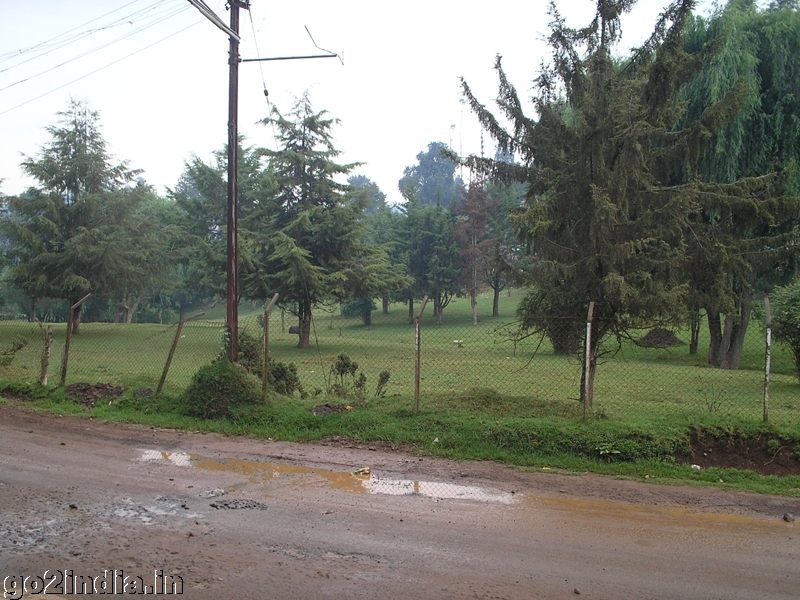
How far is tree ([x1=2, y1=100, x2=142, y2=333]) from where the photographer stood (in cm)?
3067

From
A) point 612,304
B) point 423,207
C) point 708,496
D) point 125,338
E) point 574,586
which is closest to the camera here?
point 574,586

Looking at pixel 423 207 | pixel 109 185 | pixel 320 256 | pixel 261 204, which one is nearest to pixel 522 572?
pixel 320 256

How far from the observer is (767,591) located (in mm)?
4637

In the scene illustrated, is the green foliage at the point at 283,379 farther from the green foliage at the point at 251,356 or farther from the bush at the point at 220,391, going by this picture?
the bush at the point at 220,391

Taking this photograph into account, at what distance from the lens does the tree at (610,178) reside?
9594mm

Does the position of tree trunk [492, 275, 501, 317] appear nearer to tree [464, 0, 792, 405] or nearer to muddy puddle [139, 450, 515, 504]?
tree [464, 0, 792, 405]

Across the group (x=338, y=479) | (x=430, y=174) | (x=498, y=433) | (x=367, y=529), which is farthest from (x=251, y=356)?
(x=430, y=174)

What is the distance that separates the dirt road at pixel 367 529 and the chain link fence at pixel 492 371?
2.16 meters

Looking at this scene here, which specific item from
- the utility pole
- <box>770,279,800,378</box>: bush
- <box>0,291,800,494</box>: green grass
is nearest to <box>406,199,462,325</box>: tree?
<box>0,291,800,494</box>: green grass

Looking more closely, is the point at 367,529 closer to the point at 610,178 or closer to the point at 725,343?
the point at 610,178

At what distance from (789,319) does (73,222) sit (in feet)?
104

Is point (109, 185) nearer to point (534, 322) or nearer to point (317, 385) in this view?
point (317, 385)

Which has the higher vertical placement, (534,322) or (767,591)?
(534,322)

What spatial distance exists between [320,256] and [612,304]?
23117mm
